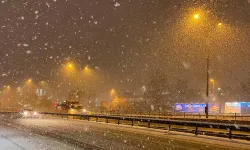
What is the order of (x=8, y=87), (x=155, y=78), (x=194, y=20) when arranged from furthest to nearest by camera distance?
(x=8, y=87) → (x=155, y=78) → (x=194, y=20)

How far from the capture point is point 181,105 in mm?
60250

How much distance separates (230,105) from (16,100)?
120 metres

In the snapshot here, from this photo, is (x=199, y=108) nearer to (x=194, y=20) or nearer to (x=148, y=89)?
(x=194, y=20)

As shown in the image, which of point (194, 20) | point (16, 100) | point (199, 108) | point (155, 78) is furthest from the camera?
point (16, 100)

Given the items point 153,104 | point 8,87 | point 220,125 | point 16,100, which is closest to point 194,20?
point 220,125

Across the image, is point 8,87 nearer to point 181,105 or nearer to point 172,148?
point 181,105

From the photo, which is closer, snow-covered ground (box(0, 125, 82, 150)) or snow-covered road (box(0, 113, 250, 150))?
snow-covered ground (box(0, 125, 82, 150))

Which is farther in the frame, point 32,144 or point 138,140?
point 138,140

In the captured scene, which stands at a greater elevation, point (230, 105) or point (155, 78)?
point (155, 78)

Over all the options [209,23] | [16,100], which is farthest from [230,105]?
[16,100]

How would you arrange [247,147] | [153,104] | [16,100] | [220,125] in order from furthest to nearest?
[16,100] → [153,104] → [220,125] → [247,147]

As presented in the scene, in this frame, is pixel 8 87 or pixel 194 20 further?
pixel 8 87

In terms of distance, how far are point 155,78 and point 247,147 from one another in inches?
3597

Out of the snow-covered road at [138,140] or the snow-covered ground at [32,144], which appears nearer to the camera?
the snow-covered ground at [32,144]
